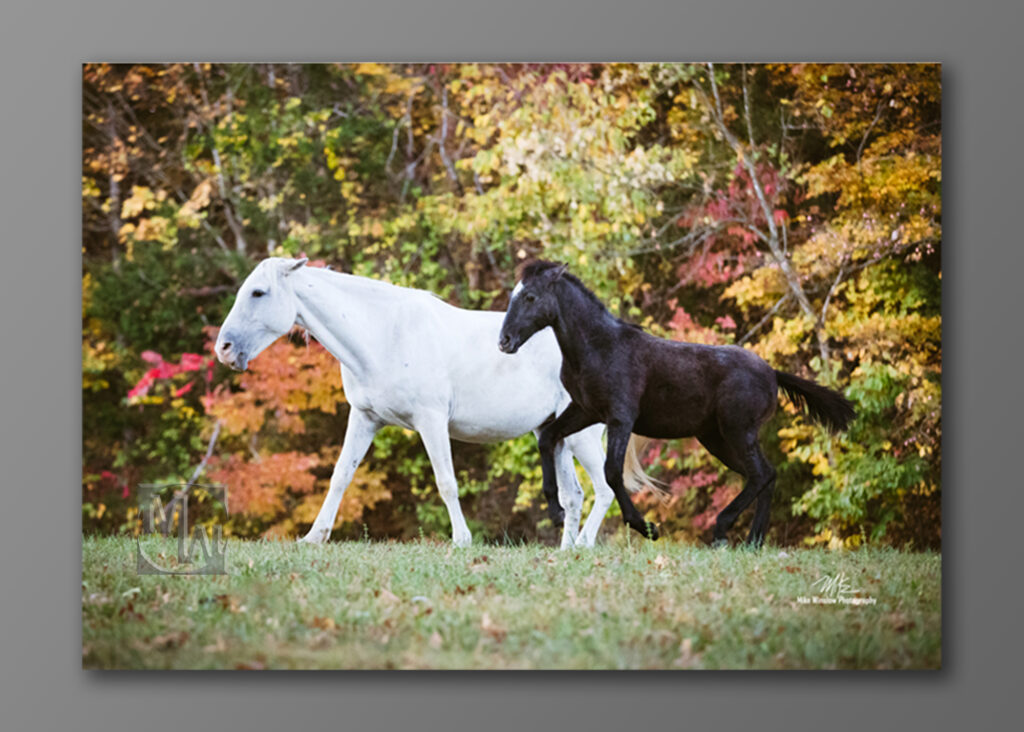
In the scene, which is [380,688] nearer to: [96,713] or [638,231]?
[96,713]

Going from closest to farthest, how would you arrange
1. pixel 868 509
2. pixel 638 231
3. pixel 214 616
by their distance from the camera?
1. pixel 214 616
2. pixel 868 509
3. pixel 638 231

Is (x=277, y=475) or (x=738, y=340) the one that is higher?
(x=738, y=340)

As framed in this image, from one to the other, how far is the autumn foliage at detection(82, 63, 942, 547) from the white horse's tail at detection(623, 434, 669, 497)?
1.41 ft

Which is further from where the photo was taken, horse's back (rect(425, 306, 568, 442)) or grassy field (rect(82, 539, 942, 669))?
horse's back (rect(425, 306, 568, 442))

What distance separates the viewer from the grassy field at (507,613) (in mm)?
4539

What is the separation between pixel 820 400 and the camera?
5598mm

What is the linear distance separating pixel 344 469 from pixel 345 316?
0.83 m

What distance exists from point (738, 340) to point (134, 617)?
3.54 m

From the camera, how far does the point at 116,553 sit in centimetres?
521

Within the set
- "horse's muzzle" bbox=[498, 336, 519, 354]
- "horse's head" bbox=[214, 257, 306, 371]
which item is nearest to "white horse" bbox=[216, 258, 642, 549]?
"horse's head" bbox=[214, 257, 306, 371]

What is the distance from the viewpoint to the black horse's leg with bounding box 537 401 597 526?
5.36 metres

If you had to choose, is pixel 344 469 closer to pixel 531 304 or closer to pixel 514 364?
pixel 514 364

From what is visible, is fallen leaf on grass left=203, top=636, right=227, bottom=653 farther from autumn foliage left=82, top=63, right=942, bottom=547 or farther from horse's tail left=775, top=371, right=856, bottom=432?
horse's tail left=775, top=371, right=856, bottom=432

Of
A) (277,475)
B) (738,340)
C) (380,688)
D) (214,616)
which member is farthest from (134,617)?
(738,340)
